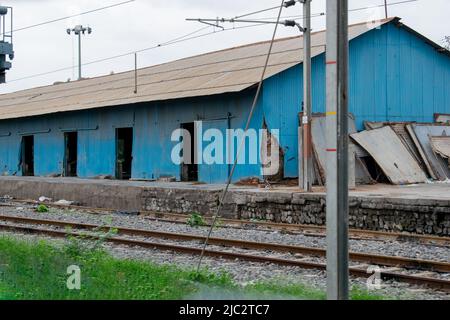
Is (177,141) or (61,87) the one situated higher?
(61,87)

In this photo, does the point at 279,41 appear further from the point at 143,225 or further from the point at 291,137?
the point at 143,225

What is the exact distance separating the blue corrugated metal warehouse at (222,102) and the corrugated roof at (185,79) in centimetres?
9

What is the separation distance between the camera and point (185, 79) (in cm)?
3003

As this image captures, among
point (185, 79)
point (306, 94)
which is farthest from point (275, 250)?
point (185, 79)

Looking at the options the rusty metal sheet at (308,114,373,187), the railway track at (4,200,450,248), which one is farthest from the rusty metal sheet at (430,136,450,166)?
the railway track at (4,200,450,248)

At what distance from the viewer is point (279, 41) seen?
3117cm

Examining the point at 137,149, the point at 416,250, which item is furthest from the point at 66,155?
the point at 416,250

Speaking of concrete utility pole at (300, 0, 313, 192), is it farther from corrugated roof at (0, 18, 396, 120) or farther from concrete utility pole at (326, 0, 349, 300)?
concrete utility pole at (326, 0, 349, 300)

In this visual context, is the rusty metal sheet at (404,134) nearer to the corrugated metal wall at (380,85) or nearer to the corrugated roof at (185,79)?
the corrugated metal wall at (380,85)

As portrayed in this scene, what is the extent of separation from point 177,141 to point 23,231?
12.6 meters

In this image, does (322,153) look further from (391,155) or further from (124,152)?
(124,152)

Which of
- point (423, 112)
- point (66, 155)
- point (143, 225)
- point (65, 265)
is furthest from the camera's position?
point (66, 155)

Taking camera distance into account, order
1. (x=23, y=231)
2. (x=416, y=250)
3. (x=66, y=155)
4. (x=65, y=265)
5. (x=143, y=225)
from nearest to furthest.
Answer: (x=65, y=265), (x=416, y=250), (x=23, y=231), (x=143, y=225), (x=66, y=155)

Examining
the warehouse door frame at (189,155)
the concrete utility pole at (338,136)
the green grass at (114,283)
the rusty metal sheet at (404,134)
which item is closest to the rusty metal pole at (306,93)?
the rusty metal sheet at (404,134)
